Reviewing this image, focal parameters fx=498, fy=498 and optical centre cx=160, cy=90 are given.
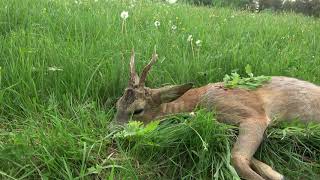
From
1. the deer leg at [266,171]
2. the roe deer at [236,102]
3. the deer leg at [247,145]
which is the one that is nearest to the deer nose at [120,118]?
the roe deer at [236,102]

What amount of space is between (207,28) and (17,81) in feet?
10.5

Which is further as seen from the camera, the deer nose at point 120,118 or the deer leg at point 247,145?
Answer: the deer nose at point 120,118

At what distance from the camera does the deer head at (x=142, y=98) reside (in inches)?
155

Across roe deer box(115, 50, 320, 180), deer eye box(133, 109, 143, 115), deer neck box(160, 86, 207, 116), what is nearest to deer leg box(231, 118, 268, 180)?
roe deer box(115, 50, 320, 180)

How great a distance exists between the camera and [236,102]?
4043 mm

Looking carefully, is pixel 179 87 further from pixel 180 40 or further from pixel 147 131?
pixel 180 40

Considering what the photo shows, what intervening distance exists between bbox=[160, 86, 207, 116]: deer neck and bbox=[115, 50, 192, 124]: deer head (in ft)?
0.23

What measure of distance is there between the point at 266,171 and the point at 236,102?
73cm

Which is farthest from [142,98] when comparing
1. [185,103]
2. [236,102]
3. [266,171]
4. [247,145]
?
[266,171]

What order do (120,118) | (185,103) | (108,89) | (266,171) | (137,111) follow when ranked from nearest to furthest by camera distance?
(266,171), (120,118), (137,111), (185,103), (108,89)

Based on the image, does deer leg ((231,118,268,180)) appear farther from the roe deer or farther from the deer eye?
the deer eye

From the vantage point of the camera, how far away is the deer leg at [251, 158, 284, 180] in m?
3.47

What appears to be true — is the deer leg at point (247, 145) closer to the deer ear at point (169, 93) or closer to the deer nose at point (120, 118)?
the deer ear at point (169, 93)

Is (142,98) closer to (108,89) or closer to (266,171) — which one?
(108,89)
